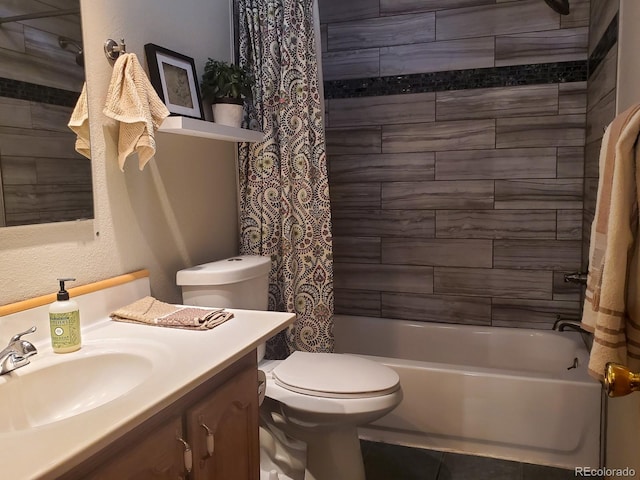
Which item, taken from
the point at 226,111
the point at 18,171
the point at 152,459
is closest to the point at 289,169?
the point at 226,111

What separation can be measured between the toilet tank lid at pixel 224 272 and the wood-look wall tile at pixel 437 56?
5.08 feet

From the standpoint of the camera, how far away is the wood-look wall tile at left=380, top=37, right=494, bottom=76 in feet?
9.36

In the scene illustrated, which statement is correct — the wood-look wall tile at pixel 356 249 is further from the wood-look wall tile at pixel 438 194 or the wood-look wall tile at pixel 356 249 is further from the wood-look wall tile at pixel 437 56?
the wood-look wall tile at pixel 437 56

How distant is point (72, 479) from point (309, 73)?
1886mm

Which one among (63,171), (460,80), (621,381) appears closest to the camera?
(621,381)

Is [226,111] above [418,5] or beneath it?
beneath

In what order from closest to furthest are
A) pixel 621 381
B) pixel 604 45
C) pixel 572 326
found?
1. pixel 621 381
2. pixel 604 45
3. pixel 572 326

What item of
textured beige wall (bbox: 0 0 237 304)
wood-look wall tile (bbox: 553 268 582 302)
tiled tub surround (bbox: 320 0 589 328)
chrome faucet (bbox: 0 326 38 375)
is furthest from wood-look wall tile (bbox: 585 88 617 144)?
chrome faucet (bbox: 0 326 38 375)

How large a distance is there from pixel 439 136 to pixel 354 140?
50 cm

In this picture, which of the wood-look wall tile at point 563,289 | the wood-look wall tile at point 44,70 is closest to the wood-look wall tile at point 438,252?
the wood-look wall tile at point 563,289

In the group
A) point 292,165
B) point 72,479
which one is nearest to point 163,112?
point 292,165

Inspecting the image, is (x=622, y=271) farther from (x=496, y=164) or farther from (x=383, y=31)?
(x=383, y=31)

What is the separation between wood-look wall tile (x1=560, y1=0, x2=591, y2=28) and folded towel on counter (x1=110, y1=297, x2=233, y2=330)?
2335mm

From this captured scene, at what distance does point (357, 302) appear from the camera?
10.7 feet
